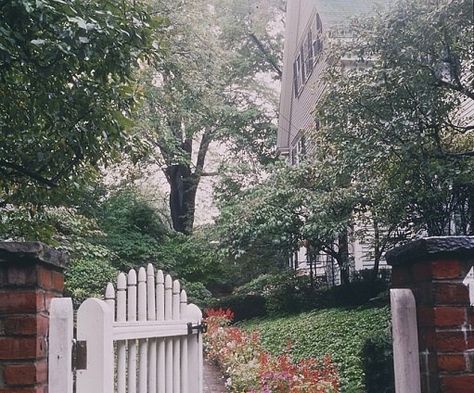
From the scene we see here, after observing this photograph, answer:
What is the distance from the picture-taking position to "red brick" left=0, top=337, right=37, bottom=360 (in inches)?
77.9

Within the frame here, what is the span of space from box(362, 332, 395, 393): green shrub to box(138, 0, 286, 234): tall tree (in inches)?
295

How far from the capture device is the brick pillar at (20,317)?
77.8 inches

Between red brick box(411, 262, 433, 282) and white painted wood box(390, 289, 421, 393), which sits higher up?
red brick box(411, 262, 433, 282)

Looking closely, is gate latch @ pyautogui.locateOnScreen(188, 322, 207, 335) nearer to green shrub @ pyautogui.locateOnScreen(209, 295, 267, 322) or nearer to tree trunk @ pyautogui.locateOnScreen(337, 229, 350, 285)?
tree trunk @ pyautogui.locateOnScreen(337, 229, 350, 285)

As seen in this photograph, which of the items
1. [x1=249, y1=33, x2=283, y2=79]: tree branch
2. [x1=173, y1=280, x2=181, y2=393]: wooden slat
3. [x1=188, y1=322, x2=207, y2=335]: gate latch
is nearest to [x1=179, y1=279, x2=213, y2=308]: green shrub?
[x1=249, y1=33, x2=283, y2=79]: tree branch

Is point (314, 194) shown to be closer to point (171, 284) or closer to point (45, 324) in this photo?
point (171, 284)

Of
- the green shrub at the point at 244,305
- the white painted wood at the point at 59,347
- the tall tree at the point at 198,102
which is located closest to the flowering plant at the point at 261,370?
the white painted wood at the point at 59,347

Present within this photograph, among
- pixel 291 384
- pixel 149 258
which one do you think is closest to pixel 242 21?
pixel 149 258

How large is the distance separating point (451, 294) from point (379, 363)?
2821 millimetres

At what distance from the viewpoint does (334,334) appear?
9.02 m

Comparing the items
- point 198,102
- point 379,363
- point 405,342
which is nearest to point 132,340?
point 405,342

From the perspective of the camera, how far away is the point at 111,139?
4.48 metres

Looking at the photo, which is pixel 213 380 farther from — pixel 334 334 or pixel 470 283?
pixel 470 283

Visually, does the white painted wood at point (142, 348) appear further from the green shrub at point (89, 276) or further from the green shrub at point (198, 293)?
the green shrub at point (198, 293)
